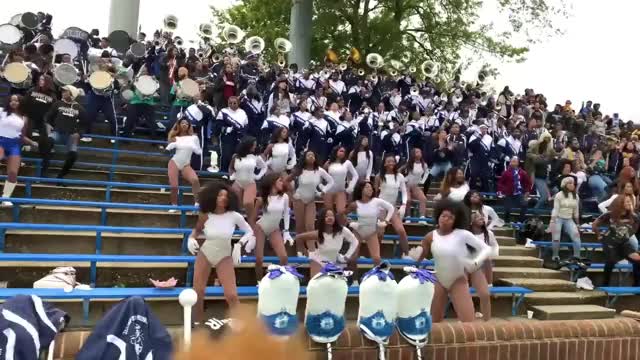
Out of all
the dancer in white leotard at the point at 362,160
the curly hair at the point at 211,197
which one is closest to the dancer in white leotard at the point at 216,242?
the curly hair at the point at 211,197

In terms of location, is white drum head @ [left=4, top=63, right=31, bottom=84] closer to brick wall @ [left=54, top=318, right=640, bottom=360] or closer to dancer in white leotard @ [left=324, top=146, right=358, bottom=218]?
dancer in white leotard @ [left=324, top=146, right=358, bottom=218]

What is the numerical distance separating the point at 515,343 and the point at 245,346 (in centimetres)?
461

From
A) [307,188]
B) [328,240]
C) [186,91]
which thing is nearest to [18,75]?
[186,91]

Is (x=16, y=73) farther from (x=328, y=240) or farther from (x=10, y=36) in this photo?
(x=328, y=240)

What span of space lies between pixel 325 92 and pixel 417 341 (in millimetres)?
10925

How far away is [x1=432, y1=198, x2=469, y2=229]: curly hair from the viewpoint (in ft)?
21.3

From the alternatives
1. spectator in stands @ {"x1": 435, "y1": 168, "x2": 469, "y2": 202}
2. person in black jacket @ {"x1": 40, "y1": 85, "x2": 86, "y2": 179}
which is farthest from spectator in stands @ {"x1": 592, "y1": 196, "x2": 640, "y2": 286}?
person in black jacket @ {"x1": 40, "y1": 85, "x2": 86, "y2": 179}

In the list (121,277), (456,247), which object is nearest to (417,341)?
(456,247)

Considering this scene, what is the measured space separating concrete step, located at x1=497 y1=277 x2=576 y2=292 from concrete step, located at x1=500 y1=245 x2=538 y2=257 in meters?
0.98

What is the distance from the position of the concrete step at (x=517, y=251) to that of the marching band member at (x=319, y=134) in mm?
3863

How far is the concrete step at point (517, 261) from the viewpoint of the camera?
1055cm

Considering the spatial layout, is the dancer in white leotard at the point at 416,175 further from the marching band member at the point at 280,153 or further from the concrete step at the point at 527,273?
the marching band member at the point at 280,153

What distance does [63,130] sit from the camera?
10.2 meters

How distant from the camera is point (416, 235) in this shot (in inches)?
438
